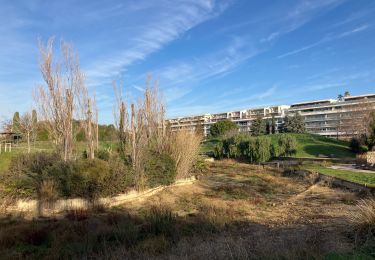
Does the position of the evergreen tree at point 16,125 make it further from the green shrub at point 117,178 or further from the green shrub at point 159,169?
the green shrub at point 117,178

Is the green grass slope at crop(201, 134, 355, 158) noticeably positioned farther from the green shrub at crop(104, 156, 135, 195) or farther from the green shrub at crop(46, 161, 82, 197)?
the green shrub at crop(46, 161, 82, 197)

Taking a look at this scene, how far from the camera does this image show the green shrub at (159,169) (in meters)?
13.5

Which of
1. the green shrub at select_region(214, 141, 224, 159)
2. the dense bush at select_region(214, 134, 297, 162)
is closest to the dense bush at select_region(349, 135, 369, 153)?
the dense bush at select_region(214, 134, 297, 162)

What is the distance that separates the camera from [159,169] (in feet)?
46.2

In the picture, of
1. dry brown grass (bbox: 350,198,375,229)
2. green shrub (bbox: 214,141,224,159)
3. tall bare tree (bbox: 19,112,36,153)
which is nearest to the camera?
dry brown grass (bbox: 350,198,375,229)

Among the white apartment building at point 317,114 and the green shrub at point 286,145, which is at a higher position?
the white apartment building at point 317,114

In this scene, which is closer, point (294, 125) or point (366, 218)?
point (366, 218)

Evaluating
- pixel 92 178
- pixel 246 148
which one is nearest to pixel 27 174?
pixel 92 178

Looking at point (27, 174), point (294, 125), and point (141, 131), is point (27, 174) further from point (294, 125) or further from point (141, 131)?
point (294, 125)

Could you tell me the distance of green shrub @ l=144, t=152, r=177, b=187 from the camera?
532 inches

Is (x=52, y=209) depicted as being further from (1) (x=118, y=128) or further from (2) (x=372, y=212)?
(2) (x=372, y=212)

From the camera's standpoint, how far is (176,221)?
25.2ft

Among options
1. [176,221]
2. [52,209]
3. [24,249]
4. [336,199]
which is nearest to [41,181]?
[52,209]

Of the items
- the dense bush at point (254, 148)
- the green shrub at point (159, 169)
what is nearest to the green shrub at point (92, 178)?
the green shrub at point (159, 169)
